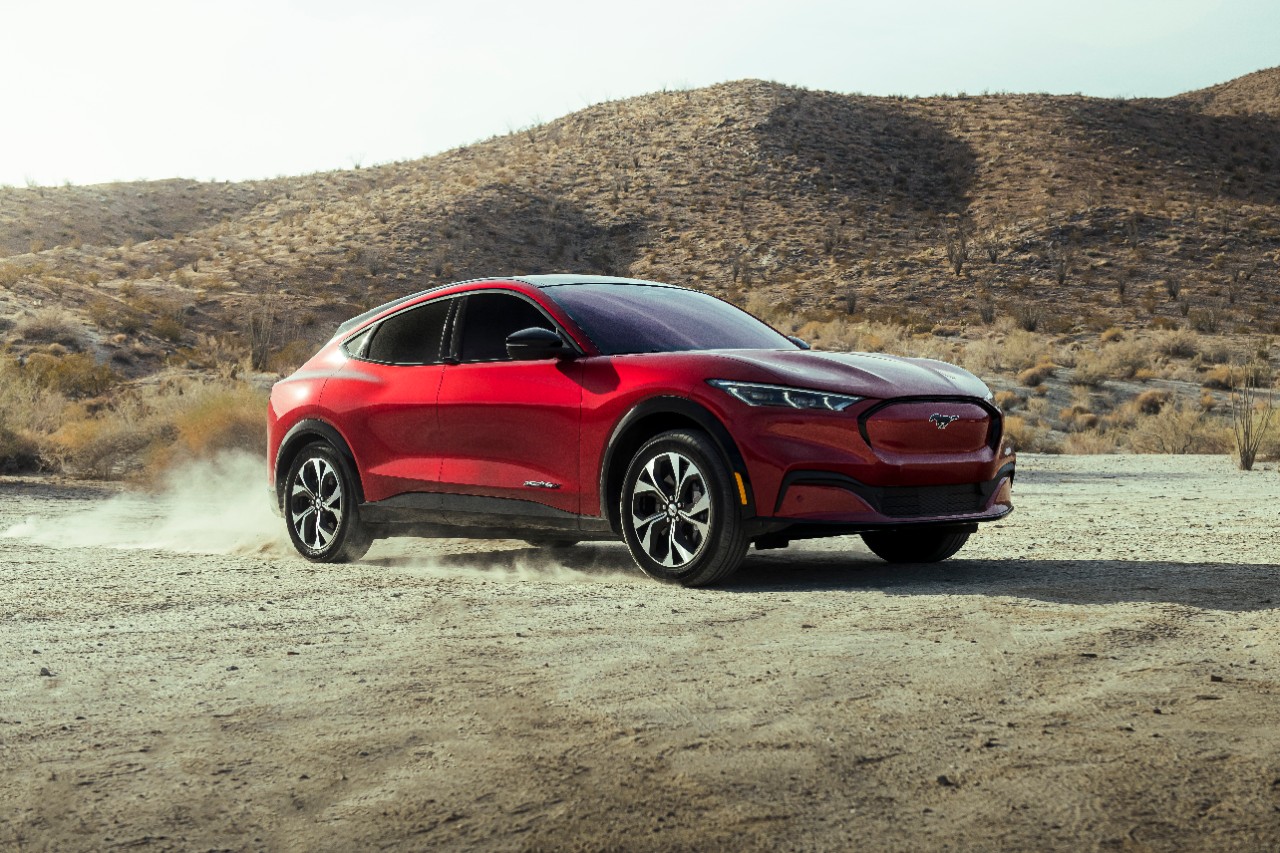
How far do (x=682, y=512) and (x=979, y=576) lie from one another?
181 centimetres

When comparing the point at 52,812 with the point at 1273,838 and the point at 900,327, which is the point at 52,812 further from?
the point at 900,327

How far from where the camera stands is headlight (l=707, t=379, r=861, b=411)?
7.48 metres

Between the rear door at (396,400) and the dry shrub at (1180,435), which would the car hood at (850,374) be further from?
the dry shrub at (1180,435)

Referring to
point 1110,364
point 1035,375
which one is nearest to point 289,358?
point 1035,375

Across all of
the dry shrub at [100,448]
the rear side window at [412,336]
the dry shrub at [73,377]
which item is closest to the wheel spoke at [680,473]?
the rear side window at [412,336]

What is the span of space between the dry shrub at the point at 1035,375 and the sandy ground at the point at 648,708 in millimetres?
24004

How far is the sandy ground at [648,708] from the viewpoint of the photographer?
12.2 feet

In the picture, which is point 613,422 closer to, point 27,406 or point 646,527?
point 646,527

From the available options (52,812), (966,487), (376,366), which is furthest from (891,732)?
(376,366)

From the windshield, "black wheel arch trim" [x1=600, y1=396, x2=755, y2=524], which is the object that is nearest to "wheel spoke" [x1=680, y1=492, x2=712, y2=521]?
"black wheel arch trim" [x1=600, y1=396, x2=755, y2=524]

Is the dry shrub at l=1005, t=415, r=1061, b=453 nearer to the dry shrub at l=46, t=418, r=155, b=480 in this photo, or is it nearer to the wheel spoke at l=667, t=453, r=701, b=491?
the dry shrub at l=46, t=418, r=155, b=480

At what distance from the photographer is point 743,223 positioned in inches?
2485

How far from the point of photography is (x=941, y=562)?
29.9 feet

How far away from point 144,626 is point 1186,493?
36.6 feet
